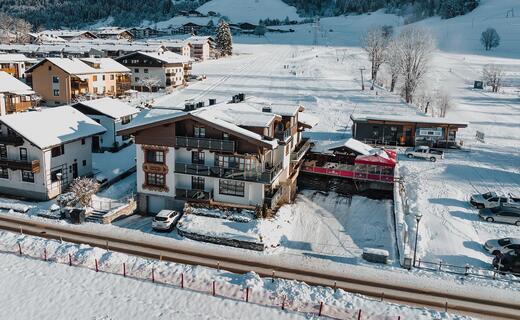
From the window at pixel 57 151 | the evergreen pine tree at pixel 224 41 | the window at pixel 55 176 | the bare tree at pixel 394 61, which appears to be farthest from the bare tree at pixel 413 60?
the evergreen pine tree at pixel 224 41

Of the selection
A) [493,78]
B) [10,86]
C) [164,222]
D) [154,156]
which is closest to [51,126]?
[154,156]

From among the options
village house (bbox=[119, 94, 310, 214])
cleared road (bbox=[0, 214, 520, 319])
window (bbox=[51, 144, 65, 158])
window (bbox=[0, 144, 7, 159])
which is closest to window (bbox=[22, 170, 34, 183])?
window (bbox=[0, 144, 7, 159])

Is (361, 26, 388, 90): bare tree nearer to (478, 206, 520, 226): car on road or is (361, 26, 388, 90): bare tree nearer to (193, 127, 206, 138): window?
(478, 206, 520, 226): car on road

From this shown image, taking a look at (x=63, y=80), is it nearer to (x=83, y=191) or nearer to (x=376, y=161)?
(x=83, y=191)

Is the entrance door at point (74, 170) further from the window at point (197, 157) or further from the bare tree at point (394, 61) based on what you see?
the bare tree at point (394, 61)

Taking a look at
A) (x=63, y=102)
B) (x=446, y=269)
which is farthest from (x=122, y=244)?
(x=63, y=102)
